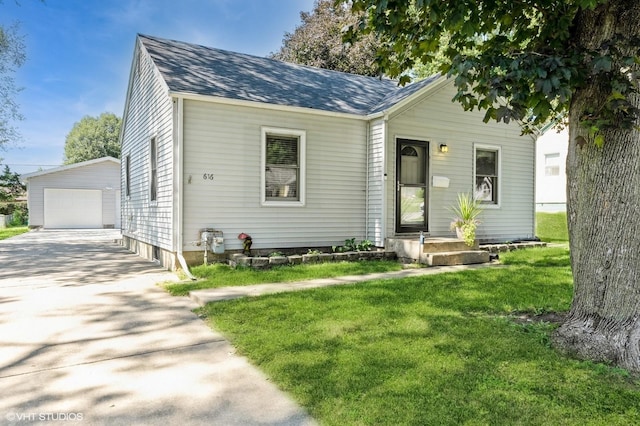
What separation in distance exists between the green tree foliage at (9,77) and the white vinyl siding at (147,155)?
5.32 meters

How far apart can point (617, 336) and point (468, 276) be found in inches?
130

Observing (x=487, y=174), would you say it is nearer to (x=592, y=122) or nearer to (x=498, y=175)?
(x=498, y=175)

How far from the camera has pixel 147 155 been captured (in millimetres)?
9070

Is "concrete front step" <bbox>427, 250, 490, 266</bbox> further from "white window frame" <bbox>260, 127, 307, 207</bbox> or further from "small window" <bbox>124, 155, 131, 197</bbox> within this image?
"small window" <bbox>124, 155, 131, 197</bbox>

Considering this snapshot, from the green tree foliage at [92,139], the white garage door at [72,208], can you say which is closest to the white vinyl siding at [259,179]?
the white garage door at [72,208]

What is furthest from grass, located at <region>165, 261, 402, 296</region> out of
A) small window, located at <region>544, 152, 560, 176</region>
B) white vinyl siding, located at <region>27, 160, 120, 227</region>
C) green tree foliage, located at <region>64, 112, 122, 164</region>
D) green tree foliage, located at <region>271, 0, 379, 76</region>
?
green tree foliage, located at <region>64, 112, 122, 164</region>

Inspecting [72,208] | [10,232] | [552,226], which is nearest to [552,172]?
[552,226]

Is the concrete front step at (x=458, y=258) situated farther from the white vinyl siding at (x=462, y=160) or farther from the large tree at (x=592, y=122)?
the large tree at (x=592, y=122)

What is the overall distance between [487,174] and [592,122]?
714cm

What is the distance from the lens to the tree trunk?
9.39 ft

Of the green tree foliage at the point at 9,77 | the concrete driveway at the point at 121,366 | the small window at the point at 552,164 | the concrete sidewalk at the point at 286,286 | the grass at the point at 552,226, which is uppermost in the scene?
the green tree foliage at the point at 9,77

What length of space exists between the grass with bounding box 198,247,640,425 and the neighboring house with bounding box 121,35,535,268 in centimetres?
298

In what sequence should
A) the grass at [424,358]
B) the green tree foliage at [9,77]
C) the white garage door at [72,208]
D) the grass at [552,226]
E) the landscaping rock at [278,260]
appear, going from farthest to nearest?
the white garage door at [72,208]
the green tree foliage at [9,77]
the grass at [552,226]
the landscaping rock at [278,260]
the grass at [424,358]

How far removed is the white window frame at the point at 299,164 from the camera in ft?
24.8
